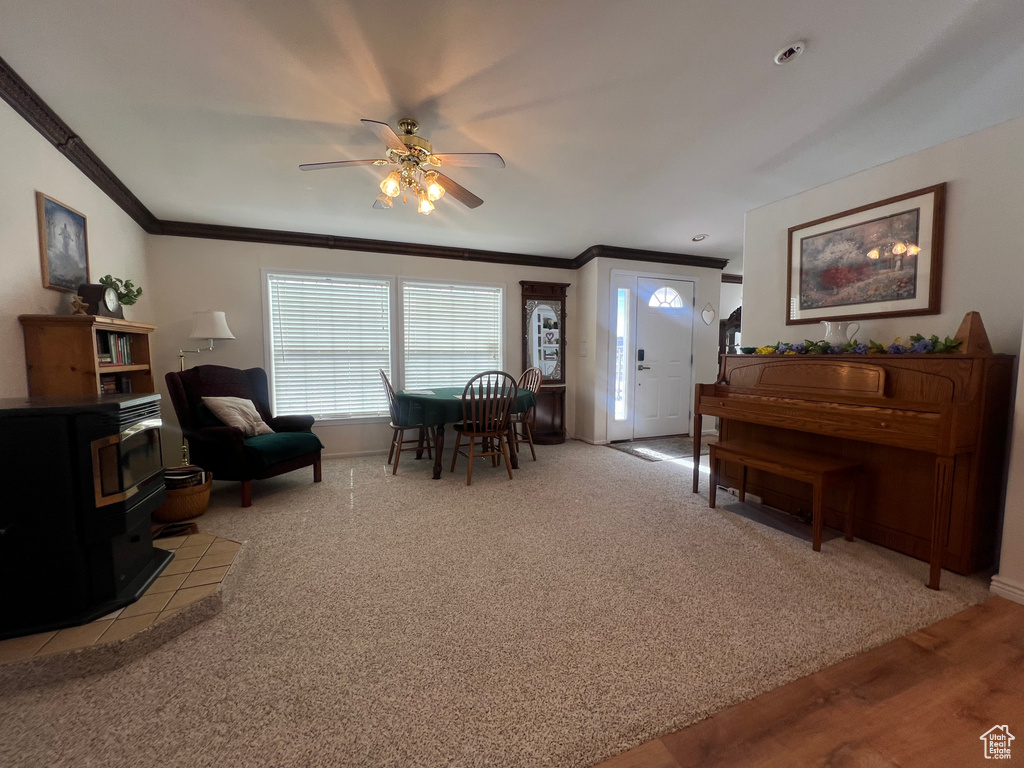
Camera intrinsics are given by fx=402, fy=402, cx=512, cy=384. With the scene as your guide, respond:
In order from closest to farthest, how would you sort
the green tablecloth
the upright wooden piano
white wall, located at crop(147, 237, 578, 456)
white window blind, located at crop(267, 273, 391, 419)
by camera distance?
the upright wooden piano
the green tablecloth
white wall, located at crop(147, 237, 578, 456)
white window blind, located at crop(267, 273, 391, 419)

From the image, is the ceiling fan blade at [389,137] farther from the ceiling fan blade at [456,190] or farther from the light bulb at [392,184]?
the ceiling fan blade at [456,190]

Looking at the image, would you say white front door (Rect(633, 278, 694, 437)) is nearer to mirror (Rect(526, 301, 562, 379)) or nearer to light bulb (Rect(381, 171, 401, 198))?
mirror (Rect(526, 301, 562, 379))

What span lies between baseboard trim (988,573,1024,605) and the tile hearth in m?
3.49

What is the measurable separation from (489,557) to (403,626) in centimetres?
64

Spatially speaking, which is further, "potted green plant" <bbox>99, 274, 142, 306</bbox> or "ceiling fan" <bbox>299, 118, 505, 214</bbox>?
"potted green plant" <bbox>99, 274, 142, 306</bbox>

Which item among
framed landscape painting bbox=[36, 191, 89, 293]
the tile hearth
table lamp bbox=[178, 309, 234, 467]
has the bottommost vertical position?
the tile hearth

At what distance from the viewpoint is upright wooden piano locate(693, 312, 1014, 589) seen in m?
1.88

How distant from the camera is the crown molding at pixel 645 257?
470 centimetres

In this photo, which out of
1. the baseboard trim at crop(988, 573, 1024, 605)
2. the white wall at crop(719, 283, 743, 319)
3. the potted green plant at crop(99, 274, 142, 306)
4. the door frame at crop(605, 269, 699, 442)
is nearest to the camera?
the baseboard trim at crop(988, 573, 1024, 605)

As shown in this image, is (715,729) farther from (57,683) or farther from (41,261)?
(41,261)

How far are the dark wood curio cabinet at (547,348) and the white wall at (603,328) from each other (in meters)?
0.30

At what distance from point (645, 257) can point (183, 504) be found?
4.94 m

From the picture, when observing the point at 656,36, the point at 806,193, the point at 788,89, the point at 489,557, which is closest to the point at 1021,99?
the point at 806,193

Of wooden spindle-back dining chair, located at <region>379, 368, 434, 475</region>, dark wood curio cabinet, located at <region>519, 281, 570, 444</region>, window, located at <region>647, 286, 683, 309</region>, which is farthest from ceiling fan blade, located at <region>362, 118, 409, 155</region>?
window, located at <region>647, 286, 683, 309</region>
